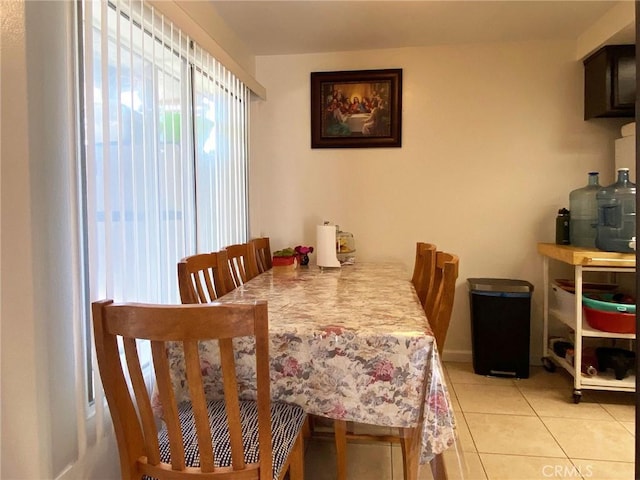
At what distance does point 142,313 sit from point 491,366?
2.53m

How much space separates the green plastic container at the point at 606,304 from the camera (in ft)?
7.40

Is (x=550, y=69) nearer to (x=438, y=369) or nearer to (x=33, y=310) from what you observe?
(x=438, y=369)

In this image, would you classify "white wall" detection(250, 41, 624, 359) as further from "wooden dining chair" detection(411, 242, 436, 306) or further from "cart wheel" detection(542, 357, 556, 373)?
"wooden dining chair" detection(411, 242, 436, 306)

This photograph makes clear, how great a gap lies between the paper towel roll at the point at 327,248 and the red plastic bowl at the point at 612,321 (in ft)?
5.03

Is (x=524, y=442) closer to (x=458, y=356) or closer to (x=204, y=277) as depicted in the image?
(x=458, y=356)

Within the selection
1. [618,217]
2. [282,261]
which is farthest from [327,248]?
→ [618,217]

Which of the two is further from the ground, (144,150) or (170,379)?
(144,150)

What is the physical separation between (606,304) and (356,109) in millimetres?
2074

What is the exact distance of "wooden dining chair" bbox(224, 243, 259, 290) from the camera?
2234mm

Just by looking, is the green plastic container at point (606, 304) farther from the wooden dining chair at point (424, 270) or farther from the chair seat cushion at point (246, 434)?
the chair seat cushion at point (246, 434)

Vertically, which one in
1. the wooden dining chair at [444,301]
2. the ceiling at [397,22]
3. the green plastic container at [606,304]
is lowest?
the green plastic container at [606,304]

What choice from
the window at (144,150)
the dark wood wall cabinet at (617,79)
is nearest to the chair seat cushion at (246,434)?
the window at (144,150)

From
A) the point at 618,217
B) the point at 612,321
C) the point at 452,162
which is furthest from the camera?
the point at 452,162

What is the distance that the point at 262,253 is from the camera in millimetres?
2852
